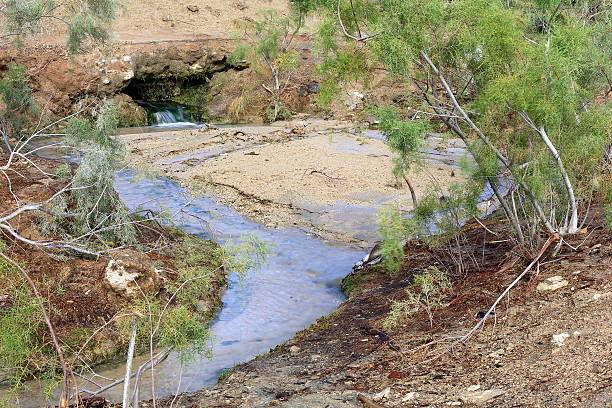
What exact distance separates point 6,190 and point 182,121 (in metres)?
13.3

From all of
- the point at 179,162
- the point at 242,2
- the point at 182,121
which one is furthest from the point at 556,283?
the point at 242,2

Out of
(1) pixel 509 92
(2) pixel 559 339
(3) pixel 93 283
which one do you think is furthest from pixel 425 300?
(3) pixel 93 283

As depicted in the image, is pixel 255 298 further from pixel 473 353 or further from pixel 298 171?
pixel 298 171

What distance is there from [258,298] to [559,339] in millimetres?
5045

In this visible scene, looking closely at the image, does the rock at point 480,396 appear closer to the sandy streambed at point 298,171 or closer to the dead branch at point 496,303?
the dead branch at point 496,303

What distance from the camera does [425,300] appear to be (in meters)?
7.21

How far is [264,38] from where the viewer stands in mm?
24453

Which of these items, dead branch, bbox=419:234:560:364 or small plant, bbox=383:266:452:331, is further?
small plant, bbox=383:266:452:331

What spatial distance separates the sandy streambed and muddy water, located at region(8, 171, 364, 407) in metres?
0.57

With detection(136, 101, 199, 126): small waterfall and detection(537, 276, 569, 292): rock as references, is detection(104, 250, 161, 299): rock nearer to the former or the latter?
detection(537, 276, 569, 292): rock

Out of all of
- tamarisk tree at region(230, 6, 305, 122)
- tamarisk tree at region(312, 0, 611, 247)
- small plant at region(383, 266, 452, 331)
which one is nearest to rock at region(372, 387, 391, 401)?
small plant at region(383, 266, 452, 331)

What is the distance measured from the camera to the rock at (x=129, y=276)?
8883mm

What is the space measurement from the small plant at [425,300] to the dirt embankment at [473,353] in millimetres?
90

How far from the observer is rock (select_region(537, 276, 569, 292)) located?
6.46 meters
